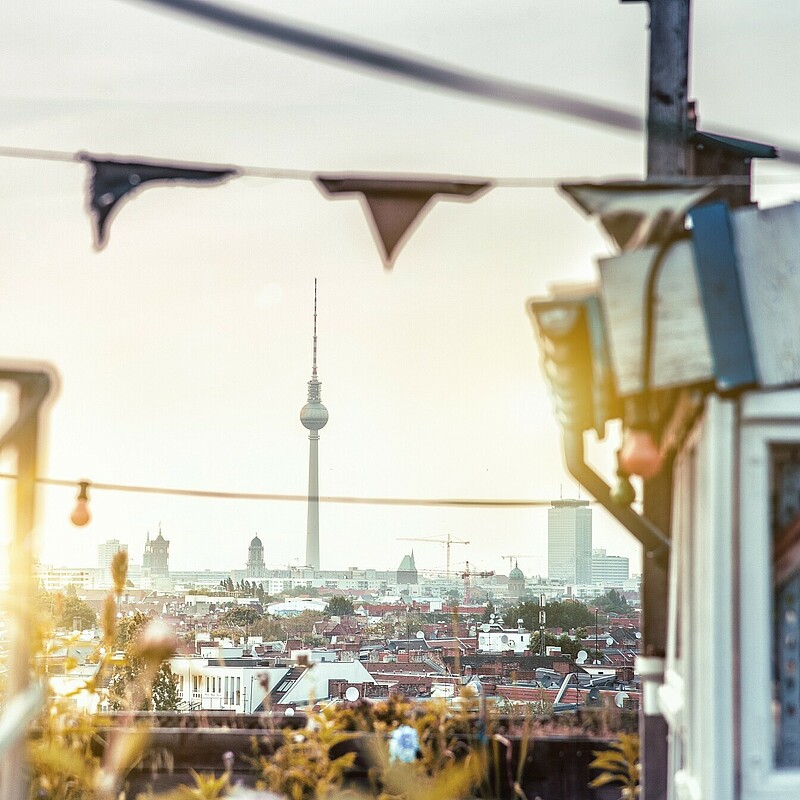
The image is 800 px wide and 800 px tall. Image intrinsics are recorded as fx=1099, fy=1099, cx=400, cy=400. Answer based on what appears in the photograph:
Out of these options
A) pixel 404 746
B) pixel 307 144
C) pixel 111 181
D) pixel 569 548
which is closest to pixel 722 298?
pixel 111 181

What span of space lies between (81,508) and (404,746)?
2783mm

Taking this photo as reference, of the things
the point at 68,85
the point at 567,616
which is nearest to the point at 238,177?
the point at 68,85

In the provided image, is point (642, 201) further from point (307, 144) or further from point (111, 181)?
point (307, 144)

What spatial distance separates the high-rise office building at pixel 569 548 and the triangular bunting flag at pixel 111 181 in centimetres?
9801

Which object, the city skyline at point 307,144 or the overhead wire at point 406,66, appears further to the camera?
the city skyline at point 307,144

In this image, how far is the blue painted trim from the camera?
8.30ft

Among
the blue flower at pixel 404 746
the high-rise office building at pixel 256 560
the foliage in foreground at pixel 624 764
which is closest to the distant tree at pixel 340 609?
the foliage in foreground at pixel 624 764

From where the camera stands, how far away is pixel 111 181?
10.6 feet

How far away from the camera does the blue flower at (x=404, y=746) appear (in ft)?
12.9

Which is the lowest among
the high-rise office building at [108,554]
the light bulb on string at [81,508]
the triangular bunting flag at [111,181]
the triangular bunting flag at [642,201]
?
the high-rise office building at [108,554]

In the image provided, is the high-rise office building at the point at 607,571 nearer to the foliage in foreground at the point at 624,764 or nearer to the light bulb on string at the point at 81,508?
the light bulb on string at the point at 81,508

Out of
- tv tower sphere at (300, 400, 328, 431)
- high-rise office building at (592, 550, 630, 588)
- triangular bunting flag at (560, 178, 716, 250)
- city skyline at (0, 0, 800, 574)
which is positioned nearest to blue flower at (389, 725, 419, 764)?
city skyline at (0, 0, 800, 574)

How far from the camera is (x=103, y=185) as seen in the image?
322 centimetres

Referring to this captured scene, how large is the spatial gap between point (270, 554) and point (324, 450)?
52180 mm
